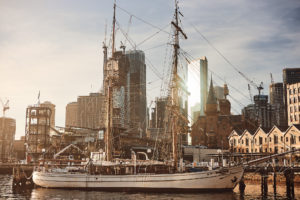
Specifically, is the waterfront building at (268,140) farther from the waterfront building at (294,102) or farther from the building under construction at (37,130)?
the building under construction at (37,130)

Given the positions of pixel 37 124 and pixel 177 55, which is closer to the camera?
pixel 177 55

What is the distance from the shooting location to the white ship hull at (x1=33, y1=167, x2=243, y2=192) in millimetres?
49344

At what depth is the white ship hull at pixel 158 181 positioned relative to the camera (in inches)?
1943

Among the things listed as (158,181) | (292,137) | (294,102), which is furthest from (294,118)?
(158,181)

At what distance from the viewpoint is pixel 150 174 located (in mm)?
51812

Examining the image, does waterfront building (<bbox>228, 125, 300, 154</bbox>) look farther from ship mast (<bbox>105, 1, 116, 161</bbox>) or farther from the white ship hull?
ship mast (<bbox>105, 1, 116, 161</bbox>)

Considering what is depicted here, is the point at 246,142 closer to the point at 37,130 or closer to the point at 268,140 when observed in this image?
the point at 268,140

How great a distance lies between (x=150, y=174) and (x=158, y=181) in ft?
5.78

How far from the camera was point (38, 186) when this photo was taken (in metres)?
61.8

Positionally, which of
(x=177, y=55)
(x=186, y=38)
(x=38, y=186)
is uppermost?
(x=186, y=38)

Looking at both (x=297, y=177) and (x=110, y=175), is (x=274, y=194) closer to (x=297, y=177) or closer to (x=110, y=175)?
(x=297, y=177)

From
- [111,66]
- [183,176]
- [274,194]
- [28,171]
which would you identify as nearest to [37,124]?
[28,171]

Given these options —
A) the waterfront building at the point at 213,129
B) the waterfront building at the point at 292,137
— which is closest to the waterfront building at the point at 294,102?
the waterfront building at the point at 213,129

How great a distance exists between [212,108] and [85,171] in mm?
103688
